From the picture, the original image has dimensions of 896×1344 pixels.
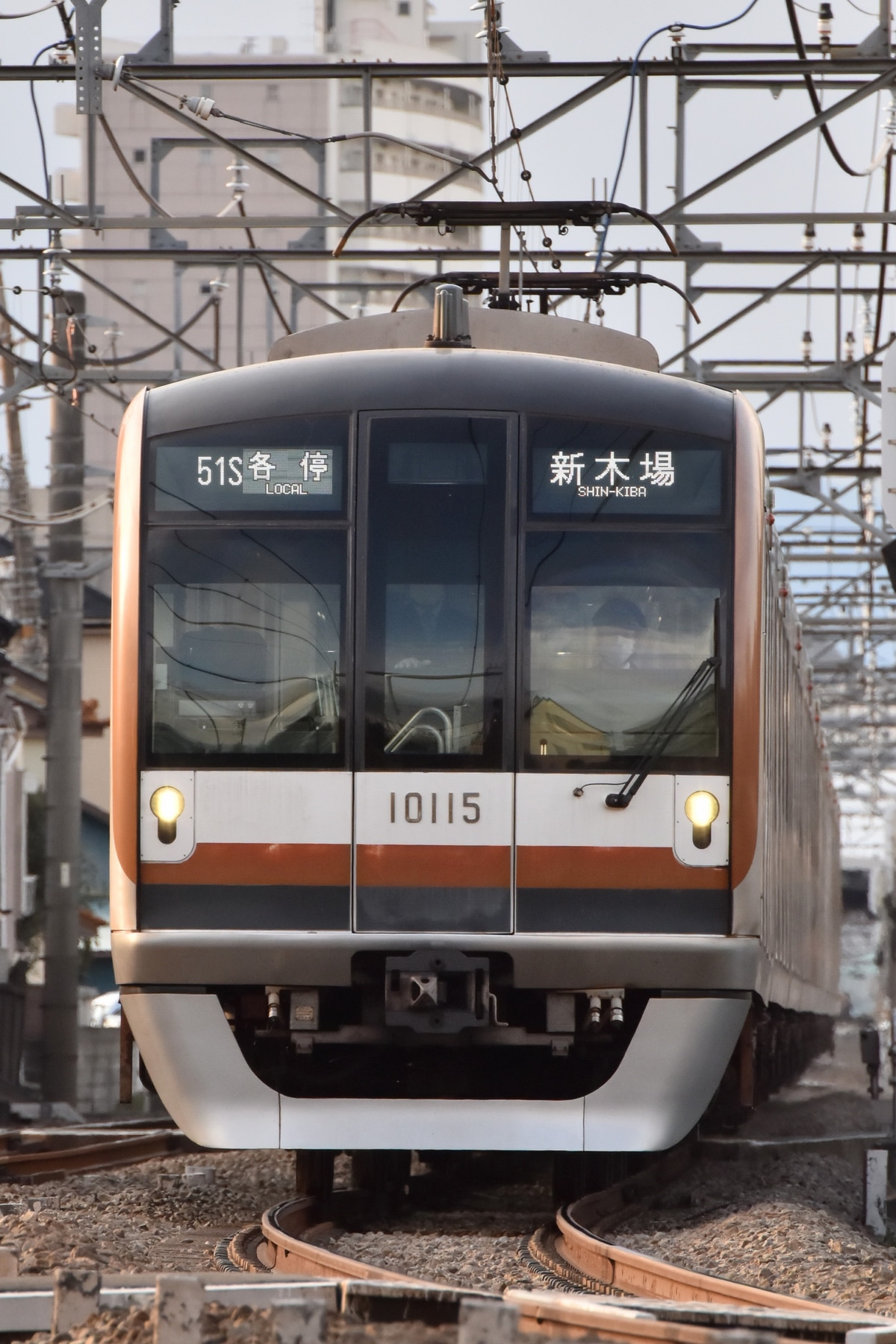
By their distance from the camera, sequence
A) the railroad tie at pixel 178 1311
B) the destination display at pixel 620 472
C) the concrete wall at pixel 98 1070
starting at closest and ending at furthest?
the railroad tie at pixel 178 1311
the destination display at pixel 620 472
the concrete wall at pixel 98 1070

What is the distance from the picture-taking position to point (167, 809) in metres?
7.11

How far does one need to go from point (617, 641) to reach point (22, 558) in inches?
925

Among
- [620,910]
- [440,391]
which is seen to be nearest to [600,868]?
[620,910]

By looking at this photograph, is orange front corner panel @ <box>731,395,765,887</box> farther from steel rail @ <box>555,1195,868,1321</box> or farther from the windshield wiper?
steel rail @ <box>555,1195,868,1321</box>

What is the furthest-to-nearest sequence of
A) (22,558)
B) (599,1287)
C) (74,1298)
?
(22,558) → (599,1287) → (74,1298)

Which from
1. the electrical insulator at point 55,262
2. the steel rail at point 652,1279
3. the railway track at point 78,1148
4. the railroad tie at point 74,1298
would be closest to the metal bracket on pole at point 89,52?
the electrical insulator at point 55,262

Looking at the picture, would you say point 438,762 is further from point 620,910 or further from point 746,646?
point 746,646

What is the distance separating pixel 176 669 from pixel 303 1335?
3.52m

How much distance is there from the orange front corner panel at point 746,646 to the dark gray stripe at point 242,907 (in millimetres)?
1403

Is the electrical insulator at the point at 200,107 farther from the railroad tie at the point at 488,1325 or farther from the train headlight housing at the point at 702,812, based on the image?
the railroad tie at the point at 488,1325

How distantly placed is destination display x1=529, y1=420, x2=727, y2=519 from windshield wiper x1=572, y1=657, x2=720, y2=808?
60cm

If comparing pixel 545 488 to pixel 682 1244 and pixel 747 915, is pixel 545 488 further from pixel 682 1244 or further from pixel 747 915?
pixel 682 1244

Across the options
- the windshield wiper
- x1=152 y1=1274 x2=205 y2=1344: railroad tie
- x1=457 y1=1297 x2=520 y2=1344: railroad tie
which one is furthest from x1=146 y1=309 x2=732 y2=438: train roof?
x1=457 y1=1297 x2=520 y2=1344: railroad tie

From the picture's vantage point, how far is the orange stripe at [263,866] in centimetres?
699
